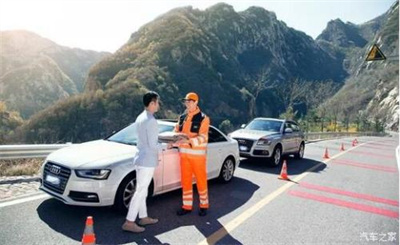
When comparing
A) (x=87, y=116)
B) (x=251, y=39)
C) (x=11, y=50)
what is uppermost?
(x=251, y=39)

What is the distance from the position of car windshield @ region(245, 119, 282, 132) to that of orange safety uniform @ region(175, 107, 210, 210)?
719 cm

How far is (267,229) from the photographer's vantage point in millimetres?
5348

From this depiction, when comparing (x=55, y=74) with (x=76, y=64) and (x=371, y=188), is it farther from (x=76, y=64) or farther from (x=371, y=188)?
(x=371, y=188)

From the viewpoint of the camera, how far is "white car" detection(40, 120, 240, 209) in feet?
16.9

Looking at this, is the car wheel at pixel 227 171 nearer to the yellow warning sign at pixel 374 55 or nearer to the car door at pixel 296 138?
the car door at pixel 296 138

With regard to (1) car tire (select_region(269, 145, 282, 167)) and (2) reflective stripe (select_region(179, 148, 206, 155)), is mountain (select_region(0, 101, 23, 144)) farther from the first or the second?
(2) reflective stripe (select_region(179, 148, 206, 155))

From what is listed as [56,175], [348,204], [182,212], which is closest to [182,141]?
[182,212]

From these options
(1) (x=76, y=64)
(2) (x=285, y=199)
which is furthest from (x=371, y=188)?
(1) (x=76, y=64)

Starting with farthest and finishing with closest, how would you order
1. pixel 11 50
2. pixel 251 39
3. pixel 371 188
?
pixel 251 39 → pixel 11 50 → pixel 371 188

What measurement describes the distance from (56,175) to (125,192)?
106 cm

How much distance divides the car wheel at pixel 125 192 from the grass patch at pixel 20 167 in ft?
11.4

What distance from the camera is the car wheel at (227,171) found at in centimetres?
824

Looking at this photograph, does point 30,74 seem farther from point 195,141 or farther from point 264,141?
point 195,141

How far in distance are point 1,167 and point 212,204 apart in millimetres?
5133
